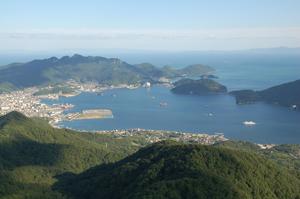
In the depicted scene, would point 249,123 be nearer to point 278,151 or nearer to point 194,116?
point 194,116

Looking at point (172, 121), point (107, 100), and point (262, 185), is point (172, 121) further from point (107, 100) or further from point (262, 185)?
point (262, 185)

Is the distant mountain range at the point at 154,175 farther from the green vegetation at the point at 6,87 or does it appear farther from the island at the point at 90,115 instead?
the green vegetation at the point at 6,87

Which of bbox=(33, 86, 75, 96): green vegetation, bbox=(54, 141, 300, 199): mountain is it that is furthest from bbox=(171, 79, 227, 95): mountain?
bbox=(54, 141, 300, 199): mountain

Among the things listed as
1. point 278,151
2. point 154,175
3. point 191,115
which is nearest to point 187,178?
point 154,175

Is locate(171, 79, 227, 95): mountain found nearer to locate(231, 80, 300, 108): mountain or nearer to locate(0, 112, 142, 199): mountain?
locate(231, 80, 300, 108): mountain

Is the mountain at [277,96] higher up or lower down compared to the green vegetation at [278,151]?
higher up

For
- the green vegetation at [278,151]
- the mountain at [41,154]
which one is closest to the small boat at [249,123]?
the green vegetation at [278,151]
